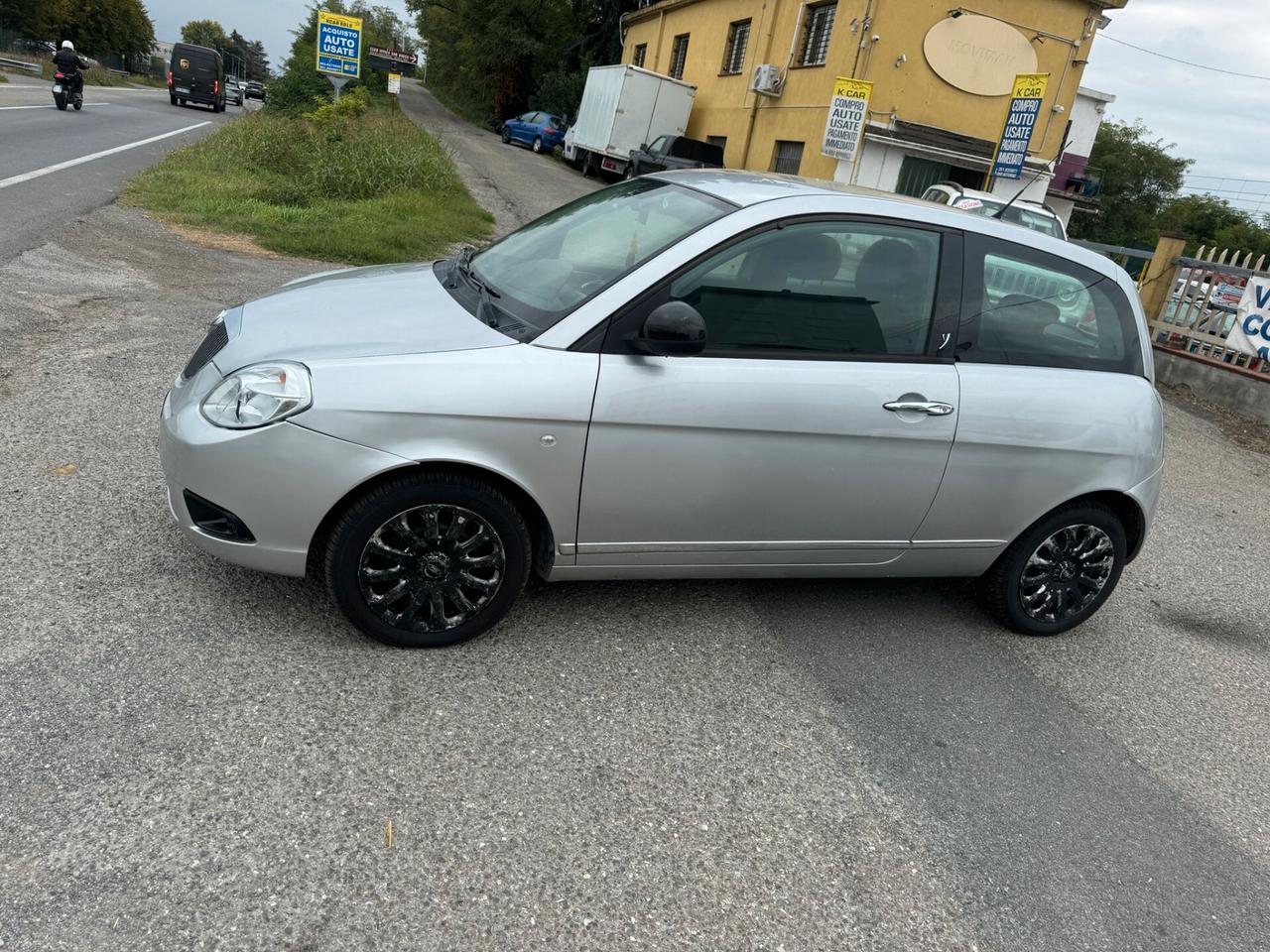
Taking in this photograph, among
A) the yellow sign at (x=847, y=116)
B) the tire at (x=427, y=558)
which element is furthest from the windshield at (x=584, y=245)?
the yellow sign at (x=847, y=116)

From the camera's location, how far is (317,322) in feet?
11.3

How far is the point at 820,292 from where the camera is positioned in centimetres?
366

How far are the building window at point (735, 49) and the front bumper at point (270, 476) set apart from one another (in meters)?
25.3

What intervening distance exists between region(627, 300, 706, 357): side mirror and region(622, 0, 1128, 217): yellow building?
59.7 ft

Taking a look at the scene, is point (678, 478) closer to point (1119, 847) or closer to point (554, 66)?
point (1119, 847)

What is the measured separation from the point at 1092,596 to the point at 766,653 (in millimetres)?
1706

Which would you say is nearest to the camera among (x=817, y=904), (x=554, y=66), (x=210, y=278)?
(x=817, y=904)

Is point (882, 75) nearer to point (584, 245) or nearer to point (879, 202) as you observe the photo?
point (879, 202)

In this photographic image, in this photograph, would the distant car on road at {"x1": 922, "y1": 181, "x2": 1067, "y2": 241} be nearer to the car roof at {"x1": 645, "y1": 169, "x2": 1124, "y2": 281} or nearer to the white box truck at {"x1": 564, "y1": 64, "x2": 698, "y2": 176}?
the car roof at {"x1": 645, "y1": 169, "x2": 1124, "y2": 281}

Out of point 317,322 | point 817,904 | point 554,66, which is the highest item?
point 554,66

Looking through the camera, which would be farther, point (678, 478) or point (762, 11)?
point (762, 11)

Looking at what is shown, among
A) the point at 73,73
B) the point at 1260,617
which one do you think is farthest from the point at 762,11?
the point at 1260,617

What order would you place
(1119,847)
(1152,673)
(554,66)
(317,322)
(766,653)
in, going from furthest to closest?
(554,66) → (1152,673) → (766,653) → (317,322) → (1119,847)

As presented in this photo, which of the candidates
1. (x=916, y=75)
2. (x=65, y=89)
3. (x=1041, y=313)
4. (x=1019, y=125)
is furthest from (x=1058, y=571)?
(x=65, y=89)
